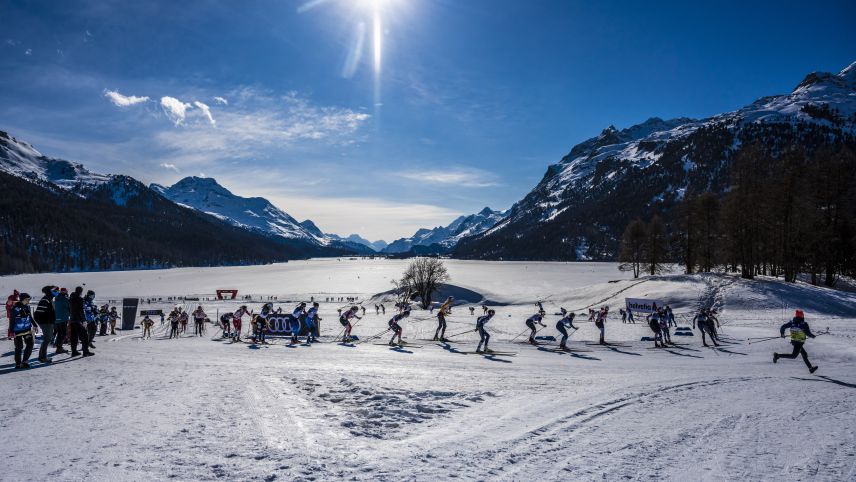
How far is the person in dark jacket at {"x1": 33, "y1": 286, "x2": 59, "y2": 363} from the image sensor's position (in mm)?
12945

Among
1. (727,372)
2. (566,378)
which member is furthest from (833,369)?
(566,378)

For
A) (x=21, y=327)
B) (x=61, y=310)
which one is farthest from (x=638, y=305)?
(x=21, y=327)

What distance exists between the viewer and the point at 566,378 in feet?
42.6

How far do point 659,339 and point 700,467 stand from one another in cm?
1697

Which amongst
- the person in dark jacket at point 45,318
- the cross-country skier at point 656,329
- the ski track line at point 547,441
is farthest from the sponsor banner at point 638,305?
the person in dark jacket at point 45,318

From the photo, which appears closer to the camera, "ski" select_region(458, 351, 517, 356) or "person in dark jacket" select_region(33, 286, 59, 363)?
"person in dark jacket" select_region(33, 286, 59, 363)

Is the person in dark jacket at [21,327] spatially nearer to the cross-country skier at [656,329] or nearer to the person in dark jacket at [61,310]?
the person in dark jacket at [61,310]

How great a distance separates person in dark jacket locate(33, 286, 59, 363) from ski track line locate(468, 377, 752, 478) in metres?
14.3

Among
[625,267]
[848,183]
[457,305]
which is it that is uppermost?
[848,183]

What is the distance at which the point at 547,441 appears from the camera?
7.52 m

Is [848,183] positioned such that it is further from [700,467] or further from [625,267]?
[700,467]

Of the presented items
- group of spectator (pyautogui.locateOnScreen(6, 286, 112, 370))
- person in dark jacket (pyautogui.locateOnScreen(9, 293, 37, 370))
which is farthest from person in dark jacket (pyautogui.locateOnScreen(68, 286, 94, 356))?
person in dark jacket (pyautogui.locateOnScreen(9, 293, 37, 370))

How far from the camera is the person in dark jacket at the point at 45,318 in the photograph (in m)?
12.9

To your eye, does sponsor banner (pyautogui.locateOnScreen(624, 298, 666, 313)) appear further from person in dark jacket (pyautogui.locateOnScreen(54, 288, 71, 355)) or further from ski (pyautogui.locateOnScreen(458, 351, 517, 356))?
person in dark jacket (pyautogui.locateOnScreen(54, 288, 71, 355))
